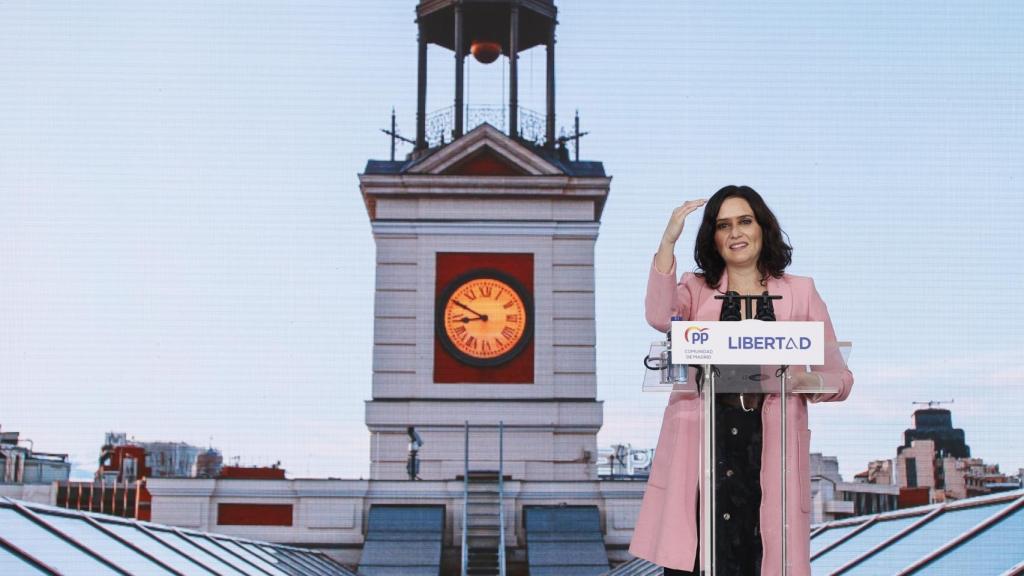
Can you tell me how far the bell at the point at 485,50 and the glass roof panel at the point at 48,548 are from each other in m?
21.2

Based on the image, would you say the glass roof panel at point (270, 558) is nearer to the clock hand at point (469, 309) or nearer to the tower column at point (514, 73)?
the clock hand at point (469, 309)

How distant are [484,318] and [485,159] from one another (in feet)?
10.3

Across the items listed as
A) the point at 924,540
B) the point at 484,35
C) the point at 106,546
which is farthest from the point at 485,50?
the point at 924,540

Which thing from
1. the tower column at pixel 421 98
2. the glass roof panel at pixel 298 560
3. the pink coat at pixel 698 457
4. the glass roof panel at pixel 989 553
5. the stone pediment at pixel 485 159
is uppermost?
the tower column at pixel 421 98

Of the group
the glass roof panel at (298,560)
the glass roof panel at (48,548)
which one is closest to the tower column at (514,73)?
the glass roof panel at (298,560)

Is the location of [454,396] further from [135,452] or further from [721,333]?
[135,452]

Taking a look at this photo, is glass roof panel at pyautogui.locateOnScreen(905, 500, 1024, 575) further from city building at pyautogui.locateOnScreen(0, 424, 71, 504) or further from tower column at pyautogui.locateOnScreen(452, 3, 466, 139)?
city building at pyautogui.locateOnScreen(0, 424, 71, 504)

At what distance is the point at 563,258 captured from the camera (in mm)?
28469

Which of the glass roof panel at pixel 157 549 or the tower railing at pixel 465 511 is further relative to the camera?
the tower railing at pixel 465 511

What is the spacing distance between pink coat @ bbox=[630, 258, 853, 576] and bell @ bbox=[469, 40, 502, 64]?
83.3 feet

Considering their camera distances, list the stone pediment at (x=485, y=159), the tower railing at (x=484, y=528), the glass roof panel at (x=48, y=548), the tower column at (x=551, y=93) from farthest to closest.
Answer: the tower column at (x=551, y=93) → the stone pediment at (x=485, y=159) → the tower railing at (x=484, y=528) → the glass roof panel at (x=48, y=548)

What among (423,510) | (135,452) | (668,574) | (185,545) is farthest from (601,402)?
(135,452)

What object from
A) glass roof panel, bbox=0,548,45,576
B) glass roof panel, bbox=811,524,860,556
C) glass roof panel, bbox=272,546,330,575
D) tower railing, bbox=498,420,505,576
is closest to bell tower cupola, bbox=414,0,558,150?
tower railing, bbox=498,420,505,576

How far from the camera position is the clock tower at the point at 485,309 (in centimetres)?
2811
